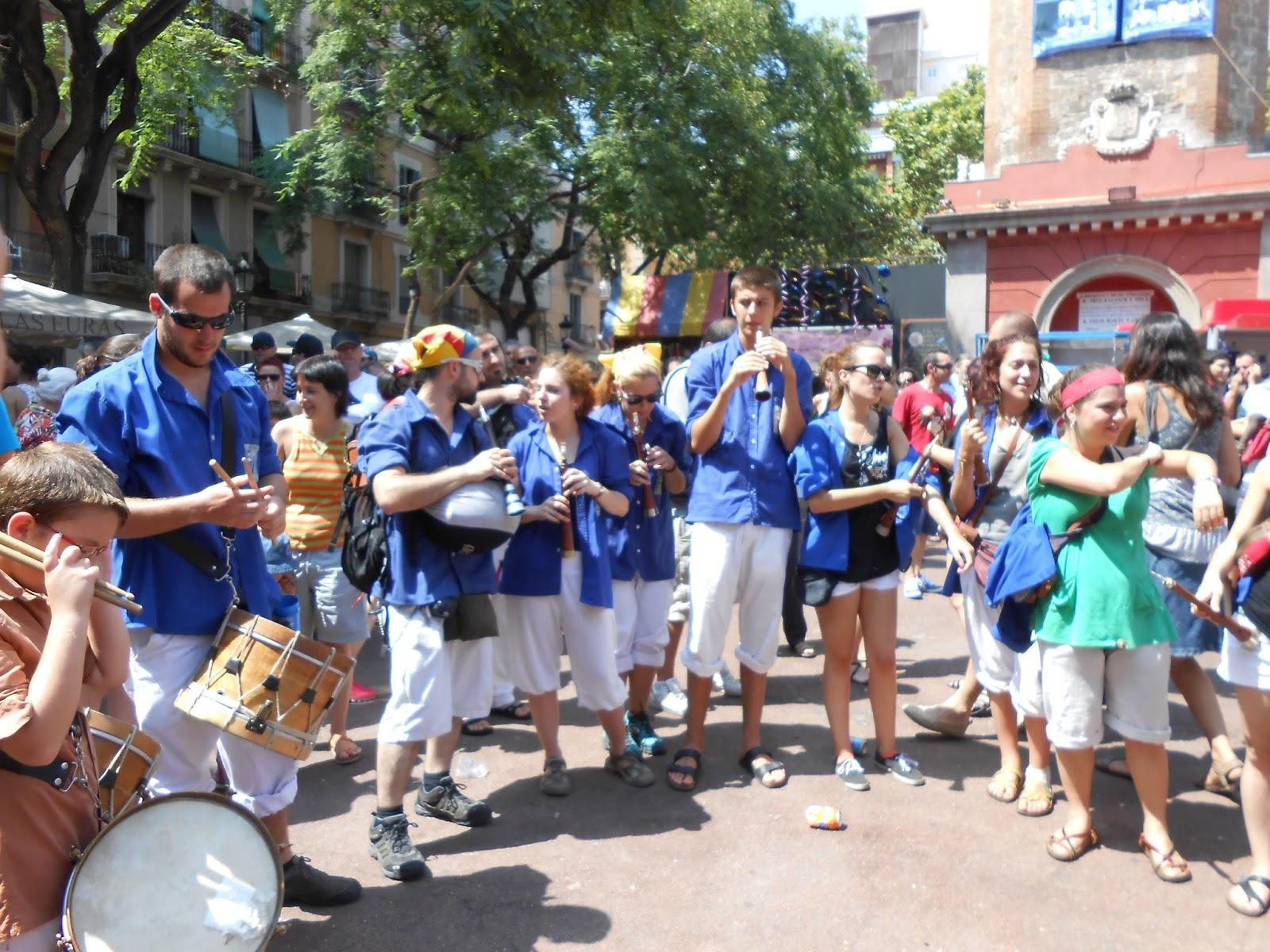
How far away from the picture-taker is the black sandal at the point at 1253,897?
141 inches

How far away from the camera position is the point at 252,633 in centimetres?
313

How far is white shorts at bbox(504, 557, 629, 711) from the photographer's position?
465cm

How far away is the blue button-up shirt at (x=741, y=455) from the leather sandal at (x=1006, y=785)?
4.72 feet

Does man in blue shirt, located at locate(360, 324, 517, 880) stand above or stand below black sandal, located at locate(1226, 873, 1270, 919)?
above

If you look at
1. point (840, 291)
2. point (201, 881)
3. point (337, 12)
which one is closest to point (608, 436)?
point (201, 881)

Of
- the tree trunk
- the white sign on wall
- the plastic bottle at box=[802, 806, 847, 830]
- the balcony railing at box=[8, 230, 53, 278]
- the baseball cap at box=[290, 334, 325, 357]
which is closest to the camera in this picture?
the plastic bottle at box=[802, 806, 847, 830]

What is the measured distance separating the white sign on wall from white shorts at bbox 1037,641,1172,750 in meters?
20.3

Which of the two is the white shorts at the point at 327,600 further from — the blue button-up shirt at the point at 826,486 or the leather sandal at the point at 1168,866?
the leather sandal at the point at 1168,866

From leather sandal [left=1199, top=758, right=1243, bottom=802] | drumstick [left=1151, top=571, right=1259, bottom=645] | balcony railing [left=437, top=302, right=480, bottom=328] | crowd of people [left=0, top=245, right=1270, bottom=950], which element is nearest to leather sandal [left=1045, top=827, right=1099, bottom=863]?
crowd of people [left=0, top=245, right=1270, bottom=950]

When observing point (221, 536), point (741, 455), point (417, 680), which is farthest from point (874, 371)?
point (221, 536)

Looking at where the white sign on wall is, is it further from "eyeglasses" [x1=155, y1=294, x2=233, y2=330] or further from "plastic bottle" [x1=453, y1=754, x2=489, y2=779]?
"eyeglasses" [x1=155, y1=294, x2=233, y2=330]

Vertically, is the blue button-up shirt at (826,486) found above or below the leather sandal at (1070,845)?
above

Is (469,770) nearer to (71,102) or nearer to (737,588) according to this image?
(737,588)

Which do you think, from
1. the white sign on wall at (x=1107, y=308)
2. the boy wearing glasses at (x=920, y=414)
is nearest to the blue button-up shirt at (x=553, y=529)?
the boy wearing glasses at (x=920, y=414)
